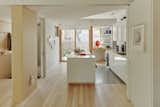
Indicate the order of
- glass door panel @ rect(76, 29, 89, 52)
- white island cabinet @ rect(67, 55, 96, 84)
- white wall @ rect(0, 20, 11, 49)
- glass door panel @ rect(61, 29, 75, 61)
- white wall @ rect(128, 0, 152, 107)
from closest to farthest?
white wall @ rect(128, 0, 152, 107), white island cabinet @ rect(67, 55, 96, 84), white wall @ rect(0, 20, 11, 49), glass door panel @ rect(76, 29, 89, 52), glass door panel @ rect(61, 29, 75, 61)

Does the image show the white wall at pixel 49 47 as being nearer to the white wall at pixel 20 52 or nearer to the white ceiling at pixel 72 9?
Result: the white ceiling at pixel 72 9

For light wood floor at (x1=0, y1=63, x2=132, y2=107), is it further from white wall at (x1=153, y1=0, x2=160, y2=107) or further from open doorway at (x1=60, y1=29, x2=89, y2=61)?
open doorway at (x1=60, y1=29, x2=89, y2=61)

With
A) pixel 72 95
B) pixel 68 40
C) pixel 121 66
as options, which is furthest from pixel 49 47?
pixel 68 40

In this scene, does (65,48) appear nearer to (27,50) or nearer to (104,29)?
(104,29)

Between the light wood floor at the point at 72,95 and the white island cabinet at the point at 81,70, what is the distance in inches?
11.8

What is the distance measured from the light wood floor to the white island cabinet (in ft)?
A: 0.99

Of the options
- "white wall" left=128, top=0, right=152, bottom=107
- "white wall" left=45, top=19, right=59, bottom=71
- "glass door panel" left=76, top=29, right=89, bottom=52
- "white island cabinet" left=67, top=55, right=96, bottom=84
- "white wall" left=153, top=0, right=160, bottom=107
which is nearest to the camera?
"white wall" left=153, top=0, right=160, bottom=107

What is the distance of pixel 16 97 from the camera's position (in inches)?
192

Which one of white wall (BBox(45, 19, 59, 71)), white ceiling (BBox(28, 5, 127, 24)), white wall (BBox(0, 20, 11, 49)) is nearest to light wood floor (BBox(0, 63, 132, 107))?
white wall (BBox(0, 20, 11, 49))

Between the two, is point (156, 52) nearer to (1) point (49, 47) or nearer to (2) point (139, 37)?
(2) point (139, 37)

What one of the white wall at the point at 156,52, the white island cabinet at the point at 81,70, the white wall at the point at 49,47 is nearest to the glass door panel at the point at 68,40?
the white wall at the point at 49,47

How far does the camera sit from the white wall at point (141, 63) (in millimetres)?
3361

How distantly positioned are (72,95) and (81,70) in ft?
4.87

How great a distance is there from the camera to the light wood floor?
476cm
